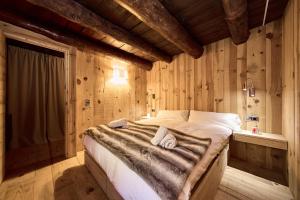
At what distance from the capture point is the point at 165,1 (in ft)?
5.29

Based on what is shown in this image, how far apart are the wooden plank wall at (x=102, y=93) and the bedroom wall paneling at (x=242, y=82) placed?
1.24 meters

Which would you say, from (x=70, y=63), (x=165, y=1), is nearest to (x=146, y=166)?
(x=165, y=1)

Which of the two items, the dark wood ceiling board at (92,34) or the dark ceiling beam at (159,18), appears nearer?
the dark ceiling beam at (159,18)

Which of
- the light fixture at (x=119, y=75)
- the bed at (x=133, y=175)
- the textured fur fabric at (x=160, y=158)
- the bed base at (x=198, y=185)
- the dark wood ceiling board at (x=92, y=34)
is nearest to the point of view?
the textured fur fabric at (x=160, y=158)

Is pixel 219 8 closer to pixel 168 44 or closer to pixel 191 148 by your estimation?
pixel 168 44

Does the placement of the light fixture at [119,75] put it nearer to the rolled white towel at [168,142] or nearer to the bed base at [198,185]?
the bed base at [198,185]

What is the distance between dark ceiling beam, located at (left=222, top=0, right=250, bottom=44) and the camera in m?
1.40

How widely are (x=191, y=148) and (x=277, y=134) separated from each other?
5.73 feet

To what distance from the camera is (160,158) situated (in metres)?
1.07

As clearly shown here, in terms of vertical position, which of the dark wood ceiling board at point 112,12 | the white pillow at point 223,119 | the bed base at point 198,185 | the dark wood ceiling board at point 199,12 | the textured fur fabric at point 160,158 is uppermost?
the dark wood ceiling board at point 199,12

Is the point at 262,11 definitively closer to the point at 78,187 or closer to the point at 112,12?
the point at 112,12

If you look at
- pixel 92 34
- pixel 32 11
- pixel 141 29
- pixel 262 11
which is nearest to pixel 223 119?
pixel 262 11

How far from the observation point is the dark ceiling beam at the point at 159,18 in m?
1.41

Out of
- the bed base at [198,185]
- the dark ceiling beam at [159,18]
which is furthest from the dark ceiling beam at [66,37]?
the bed base at [198,185]
